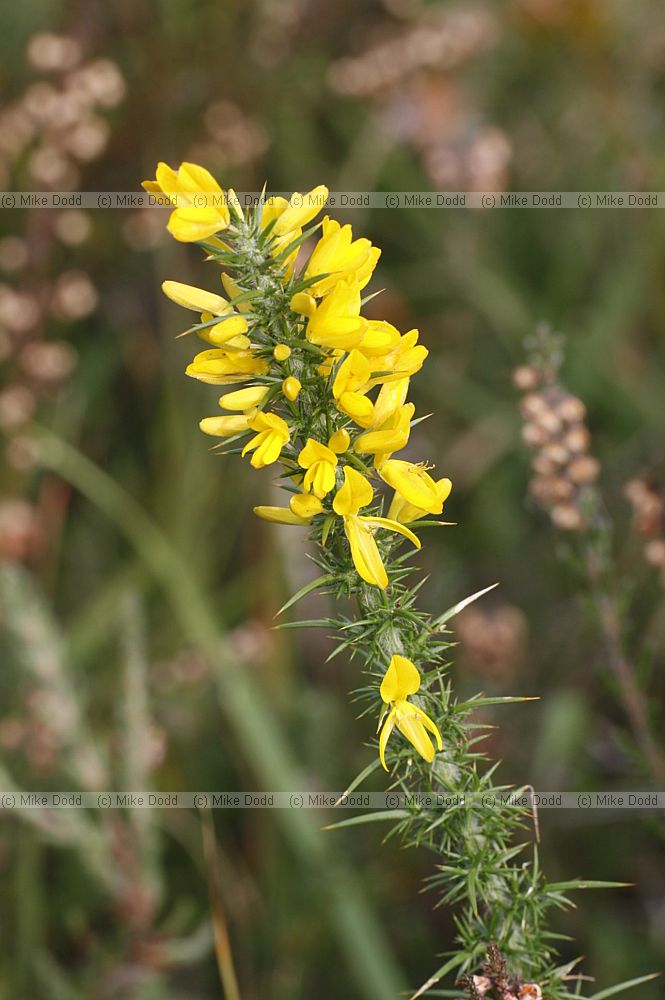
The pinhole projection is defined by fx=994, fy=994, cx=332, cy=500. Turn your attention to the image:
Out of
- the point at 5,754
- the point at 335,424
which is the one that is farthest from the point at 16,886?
the point at 335,424

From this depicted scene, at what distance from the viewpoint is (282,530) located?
3146mm

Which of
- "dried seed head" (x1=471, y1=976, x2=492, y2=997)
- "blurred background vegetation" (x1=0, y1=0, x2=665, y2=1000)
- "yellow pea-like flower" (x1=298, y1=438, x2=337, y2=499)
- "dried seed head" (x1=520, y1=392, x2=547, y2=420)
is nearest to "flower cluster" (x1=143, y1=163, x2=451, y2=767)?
"yellow pea-like flower" (x1=298, y1=438, x2=337, y2=499)

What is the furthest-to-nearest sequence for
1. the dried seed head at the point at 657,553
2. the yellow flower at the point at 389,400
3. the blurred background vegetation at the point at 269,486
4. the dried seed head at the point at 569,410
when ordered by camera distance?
1. the blurred background vegetation at the point at 269,486
2. the dried seed head at the point at 657,553
3. the dried seed head at the point at 569,410
4. the yellow flower at the point at 389,400

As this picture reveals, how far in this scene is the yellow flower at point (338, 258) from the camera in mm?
1106

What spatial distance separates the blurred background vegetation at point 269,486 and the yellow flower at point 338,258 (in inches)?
42.8

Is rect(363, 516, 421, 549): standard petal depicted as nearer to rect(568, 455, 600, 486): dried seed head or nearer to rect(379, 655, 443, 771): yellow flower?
rect(379, 655, 443, 771): yellow flower

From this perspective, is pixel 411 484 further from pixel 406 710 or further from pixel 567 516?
pixel 567 516

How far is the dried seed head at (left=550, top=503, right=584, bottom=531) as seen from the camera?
200cm

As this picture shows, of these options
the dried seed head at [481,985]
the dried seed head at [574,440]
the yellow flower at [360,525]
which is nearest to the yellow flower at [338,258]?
the yellow flower at [360,525]

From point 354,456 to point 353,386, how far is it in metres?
0.09

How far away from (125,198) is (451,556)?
185cm

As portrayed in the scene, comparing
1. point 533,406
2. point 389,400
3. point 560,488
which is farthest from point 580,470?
point 389,400

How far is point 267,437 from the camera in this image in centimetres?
112

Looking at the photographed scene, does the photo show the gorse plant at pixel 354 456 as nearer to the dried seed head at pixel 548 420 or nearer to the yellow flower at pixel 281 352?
the yellow flower at pixel 281 352
